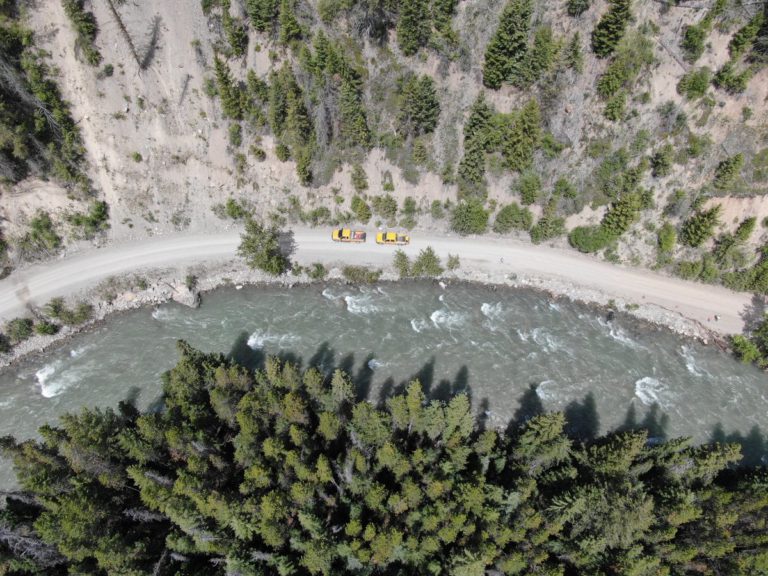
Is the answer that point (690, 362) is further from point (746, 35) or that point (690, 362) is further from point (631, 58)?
point (631, 58)

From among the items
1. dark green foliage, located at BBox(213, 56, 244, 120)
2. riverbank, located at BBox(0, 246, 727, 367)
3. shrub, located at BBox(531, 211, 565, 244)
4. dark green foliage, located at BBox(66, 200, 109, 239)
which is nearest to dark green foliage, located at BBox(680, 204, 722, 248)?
riverbank, located at BBox(0, 246, 727, 367)

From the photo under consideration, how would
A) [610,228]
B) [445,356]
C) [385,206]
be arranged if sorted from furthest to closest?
[385,206] < [610,228] < [445,356]

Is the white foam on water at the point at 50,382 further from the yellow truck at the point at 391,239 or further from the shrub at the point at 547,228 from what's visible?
the shrub at the point at 547,228

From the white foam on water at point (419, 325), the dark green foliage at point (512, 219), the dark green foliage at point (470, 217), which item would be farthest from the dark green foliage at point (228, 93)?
the dark green foliage at point (512, 219)

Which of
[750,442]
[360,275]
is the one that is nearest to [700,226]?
[750,442]

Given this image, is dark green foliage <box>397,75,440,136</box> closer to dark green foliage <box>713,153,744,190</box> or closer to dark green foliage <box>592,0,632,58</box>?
dark green foliage <box>592,0,632,58</box>
